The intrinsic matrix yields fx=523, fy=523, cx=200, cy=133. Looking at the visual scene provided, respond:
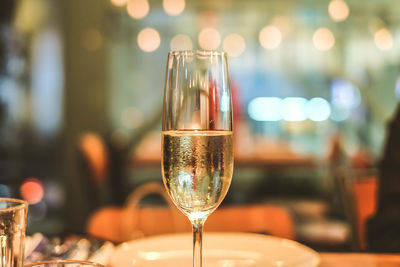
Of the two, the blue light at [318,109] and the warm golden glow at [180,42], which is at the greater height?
the warm golden glow at [180,42]

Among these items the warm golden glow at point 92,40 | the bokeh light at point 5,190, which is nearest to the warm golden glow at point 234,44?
the warm golden glow at point 92,40

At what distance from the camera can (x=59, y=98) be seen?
17.3 feet

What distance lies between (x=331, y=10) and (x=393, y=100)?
1782 millimetres

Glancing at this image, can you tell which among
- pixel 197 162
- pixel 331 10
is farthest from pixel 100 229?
pixel 331 10

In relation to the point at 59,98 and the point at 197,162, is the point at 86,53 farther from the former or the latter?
the point at 197,162

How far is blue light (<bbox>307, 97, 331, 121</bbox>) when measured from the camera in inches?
290

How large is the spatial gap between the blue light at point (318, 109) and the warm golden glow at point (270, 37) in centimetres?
100

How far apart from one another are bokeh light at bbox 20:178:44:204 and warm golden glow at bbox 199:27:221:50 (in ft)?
10.9

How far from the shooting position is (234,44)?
7.80m

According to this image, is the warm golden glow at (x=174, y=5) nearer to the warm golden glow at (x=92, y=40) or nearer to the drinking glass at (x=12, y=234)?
the warm golden glow at (x=92, y=40)

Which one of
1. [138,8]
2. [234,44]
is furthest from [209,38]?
[138,8]

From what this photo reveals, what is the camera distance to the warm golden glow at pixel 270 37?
22.8 ft

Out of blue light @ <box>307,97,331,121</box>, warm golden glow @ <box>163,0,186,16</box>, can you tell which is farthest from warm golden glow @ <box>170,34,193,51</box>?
blue light @ <box>307,97,331,121</box>

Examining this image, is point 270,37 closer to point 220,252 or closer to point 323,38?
point 323,38
